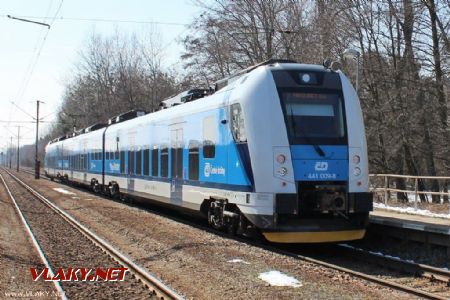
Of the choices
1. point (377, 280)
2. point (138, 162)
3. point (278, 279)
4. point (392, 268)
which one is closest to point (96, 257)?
point (278, 279)

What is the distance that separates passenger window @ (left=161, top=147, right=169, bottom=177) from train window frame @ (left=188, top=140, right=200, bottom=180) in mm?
1976

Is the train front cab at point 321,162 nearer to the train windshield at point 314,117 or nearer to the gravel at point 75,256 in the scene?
the train windshield at point 314,117

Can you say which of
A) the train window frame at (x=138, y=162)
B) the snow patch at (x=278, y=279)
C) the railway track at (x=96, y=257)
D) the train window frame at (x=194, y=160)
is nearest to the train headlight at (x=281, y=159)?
the snow patch at (x=278, y=279)

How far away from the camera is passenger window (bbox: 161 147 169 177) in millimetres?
15648

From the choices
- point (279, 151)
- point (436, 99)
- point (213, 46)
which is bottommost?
point (279, 151)

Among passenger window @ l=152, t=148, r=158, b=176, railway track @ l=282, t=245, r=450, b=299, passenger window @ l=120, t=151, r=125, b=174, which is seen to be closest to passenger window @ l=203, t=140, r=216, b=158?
railway track @ l=282, t=245, r=450, b=299

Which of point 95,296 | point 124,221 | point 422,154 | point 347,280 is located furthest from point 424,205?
point 95,296

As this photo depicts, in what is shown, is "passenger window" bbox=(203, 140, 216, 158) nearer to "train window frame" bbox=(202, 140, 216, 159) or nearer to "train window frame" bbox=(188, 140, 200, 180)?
"train window frame" bbox=(202, 140, 216, 159)

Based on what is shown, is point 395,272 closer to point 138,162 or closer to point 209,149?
point 209,149

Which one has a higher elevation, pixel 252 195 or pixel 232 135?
pixel 232 135

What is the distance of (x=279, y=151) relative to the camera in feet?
33.7

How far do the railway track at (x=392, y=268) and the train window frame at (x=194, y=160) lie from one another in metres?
2.65

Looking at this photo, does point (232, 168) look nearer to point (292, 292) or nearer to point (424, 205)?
point (292, 292)

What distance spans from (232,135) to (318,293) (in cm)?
455
